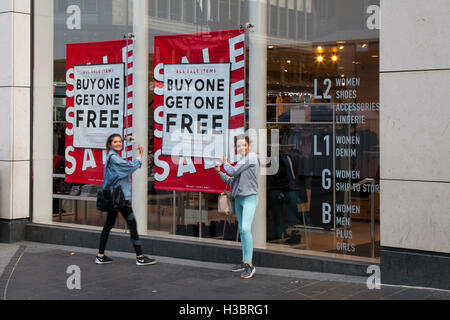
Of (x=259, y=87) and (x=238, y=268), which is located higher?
(x=259, y=87)

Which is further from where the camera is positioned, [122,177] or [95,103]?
[95,103]

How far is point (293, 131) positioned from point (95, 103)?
372cm

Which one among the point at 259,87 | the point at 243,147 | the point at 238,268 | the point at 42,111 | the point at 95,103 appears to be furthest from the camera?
the point at 42,111

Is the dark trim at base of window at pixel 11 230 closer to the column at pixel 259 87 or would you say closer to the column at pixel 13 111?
the column at pixel 13 111

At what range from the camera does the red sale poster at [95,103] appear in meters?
10.8

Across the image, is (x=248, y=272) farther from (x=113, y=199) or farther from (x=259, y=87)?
(x=259, y=87)

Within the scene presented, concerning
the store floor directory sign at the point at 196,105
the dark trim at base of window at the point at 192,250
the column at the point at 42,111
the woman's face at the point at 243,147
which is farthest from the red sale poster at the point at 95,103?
the woman's face at the point at 243,147

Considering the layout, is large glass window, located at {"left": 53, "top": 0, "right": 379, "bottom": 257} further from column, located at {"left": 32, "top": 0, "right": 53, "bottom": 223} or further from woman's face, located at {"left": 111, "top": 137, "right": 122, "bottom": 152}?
column, located at {"left": 32, "top": 0, "right": 53, "bottom": 223}

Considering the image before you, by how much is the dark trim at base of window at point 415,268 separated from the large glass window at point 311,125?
57 cm

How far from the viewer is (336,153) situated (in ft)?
29.5

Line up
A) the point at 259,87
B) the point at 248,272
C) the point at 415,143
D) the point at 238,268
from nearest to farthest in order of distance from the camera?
the point at 415,143 → the point at 248,272 → the point at 238,268 → the point at 259,87

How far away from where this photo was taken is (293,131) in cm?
934

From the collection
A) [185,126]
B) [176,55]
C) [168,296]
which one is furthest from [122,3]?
[168,296]

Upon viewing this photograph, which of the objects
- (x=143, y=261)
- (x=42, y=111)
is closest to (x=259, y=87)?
(x=143, y=261)
